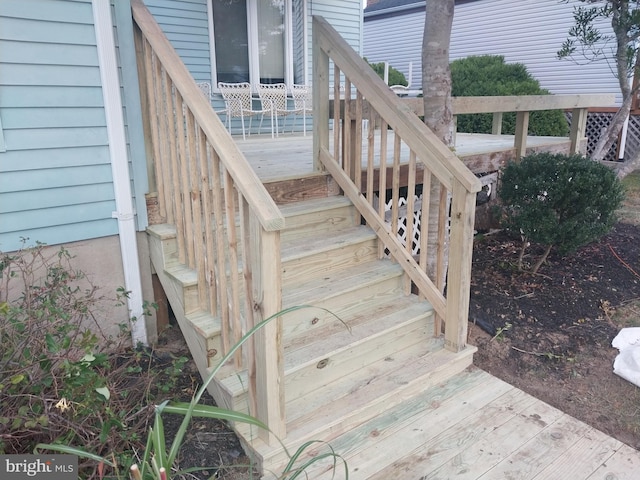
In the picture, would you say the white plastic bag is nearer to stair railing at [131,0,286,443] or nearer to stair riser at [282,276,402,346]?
stair riser at [282,276,402,346]

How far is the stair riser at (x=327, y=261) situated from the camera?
285cm

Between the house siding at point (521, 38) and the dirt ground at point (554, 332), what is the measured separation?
8.31 metres

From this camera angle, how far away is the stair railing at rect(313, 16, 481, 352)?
2.60m

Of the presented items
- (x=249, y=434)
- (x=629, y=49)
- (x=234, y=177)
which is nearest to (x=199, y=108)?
(x=234, y=177)

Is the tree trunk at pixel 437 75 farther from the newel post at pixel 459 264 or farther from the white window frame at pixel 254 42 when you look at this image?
the white window frame at pixel 254 42

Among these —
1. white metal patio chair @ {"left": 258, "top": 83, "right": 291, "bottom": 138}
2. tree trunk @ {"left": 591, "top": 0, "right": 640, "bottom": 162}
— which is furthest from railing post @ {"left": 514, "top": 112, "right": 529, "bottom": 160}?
white metal patio chair @ {"left": 258, "top": 83, "right": 291, "bottom": 138}

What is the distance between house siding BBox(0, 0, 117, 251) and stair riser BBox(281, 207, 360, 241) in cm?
108

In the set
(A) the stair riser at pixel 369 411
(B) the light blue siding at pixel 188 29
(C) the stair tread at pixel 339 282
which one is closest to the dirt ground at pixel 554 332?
(A) the stair riser at pixel 369 411

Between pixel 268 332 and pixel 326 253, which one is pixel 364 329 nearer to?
pixel 326 253

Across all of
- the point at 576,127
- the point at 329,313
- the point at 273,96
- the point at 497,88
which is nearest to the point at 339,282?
the point at 329,313

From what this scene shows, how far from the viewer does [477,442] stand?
2246 millimetres

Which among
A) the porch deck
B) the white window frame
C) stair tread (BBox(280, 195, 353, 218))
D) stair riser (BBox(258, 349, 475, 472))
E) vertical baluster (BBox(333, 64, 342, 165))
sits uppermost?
the white window frame

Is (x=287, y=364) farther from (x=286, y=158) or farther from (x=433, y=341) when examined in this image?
(x=286, y=158)

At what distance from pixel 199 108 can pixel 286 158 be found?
7.55 ft
